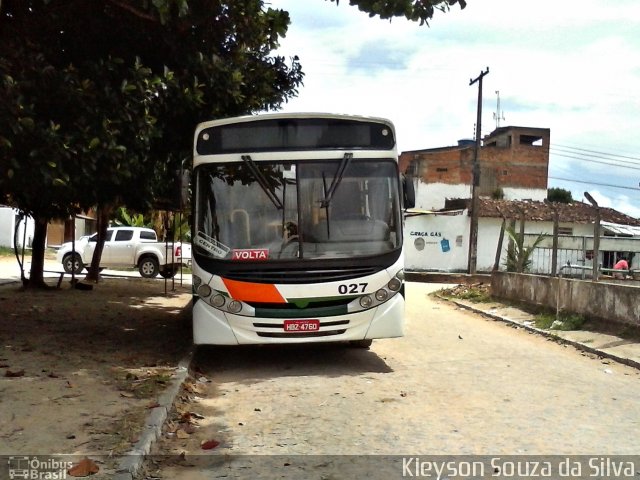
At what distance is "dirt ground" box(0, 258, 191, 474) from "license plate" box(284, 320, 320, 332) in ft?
4.74

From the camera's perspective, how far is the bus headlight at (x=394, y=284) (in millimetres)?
8477

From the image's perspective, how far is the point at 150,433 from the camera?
17.5ft

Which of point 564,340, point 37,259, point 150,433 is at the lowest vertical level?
point 564,340

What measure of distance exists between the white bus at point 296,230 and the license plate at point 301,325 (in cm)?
1

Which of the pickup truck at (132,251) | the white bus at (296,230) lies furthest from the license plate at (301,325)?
the pickup truck at (132,251)

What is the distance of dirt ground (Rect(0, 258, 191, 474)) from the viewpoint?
5.32m

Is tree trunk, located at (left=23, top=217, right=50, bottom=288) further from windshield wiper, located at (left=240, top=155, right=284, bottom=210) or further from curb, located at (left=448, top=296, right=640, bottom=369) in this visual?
curb, located at (left=448, top=296, right=640, bottom=369)

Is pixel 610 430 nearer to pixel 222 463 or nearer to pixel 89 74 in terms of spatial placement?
pixel 222 463

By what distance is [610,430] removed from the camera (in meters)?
6.01

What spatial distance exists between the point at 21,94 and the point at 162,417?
14.7 feet

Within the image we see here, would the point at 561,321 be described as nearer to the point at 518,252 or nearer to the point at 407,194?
the point at 518,252

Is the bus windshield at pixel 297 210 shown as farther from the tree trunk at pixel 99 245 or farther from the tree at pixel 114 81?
the tree trunk at pixel 99 245

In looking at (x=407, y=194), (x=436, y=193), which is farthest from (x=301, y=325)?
(x=436, y=193)

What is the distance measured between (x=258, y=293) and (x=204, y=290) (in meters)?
0.70
